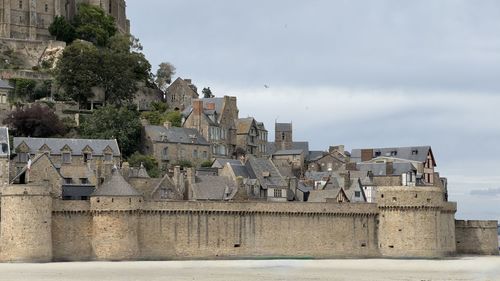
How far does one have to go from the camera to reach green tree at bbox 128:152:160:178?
73.1 m

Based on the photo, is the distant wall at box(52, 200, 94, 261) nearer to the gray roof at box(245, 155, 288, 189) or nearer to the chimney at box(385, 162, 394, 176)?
the gray roof at box(245, 155, 288, 189)

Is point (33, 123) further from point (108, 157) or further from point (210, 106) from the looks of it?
point (210, 106)

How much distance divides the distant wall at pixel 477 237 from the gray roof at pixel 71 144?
24.0m

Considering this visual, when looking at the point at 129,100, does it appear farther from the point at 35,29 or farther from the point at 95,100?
the point at 35,29

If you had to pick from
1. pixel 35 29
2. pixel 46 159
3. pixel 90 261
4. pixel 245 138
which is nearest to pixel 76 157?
pixel 46 159

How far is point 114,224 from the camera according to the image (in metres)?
56.5

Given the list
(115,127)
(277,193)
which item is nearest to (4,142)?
(115,127)

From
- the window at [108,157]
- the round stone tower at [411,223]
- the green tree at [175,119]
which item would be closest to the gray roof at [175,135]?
the green tree at [175,119]

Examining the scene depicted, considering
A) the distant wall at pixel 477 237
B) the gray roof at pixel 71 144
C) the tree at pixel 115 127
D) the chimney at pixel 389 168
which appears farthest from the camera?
the chimney at pixel 389 168

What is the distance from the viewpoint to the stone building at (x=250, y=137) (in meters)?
86.8

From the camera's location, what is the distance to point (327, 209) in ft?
206

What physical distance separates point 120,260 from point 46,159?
297 inches

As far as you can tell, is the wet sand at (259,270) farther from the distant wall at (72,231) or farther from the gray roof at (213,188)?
the gray roof at (213,188)

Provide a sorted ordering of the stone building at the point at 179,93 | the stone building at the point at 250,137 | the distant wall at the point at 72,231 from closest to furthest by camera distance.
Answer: the distant wall at the point at 72,231 < the stone building at the point at 250,137 < the stone building at the point at 179,93
